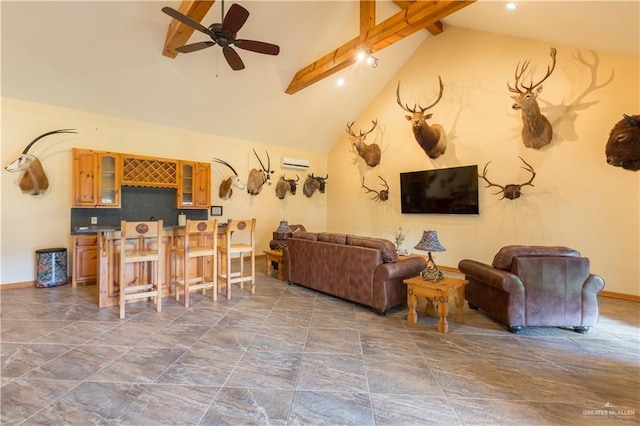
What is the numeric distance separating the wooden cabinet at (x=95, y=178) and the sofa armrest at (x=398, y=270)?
4.69m

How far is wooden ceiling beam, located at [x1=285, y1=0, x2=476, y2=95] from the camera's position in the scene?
3625mm

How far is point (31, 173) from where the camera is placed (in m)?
4.27

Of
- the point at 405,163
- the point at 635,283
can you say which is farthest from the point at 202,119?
the point at 635,283

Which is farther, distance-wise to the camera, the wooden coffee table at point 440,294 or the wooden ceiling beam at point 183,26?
the wooden ceiling beam at point 183,26

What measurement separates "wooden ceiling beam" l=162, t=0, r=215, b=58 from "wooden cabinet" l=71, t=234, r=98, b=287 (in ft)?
10.9

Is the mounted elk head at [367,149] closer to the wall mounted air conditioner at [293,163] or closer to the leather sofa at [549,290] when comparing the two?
the wall mounted air conditioner at [293,163]

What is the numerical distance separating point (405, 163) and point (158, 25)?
5295mm

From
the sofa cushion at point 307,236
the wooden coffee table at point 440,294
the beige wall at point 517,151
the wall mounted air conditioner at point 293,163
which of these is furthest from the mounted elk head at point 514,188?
the wall mounted air conditioner at point 293,163

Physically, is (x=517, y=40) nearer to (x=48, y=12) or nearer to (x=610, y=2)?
(x=610, y=2)

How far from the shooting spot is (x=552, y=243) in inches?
184

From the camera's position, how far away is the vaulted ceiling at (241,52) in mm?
3650

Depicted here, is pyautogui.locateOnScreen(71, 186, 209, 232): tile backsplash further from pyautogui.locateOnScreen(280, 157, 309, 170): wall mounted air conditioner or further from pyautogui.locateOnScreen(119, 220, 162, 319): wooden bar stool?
pyautogui.locateOnScreen(280, 157, 309, 170): wall mounted air conditioner

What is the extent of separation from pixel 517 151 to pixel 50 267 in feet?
26.3

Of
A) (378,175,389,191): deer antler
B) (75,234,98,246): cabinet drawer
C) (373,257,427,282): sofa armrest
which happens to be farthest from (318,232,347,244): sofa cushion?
(75,234,98,246): cabinet drawer
